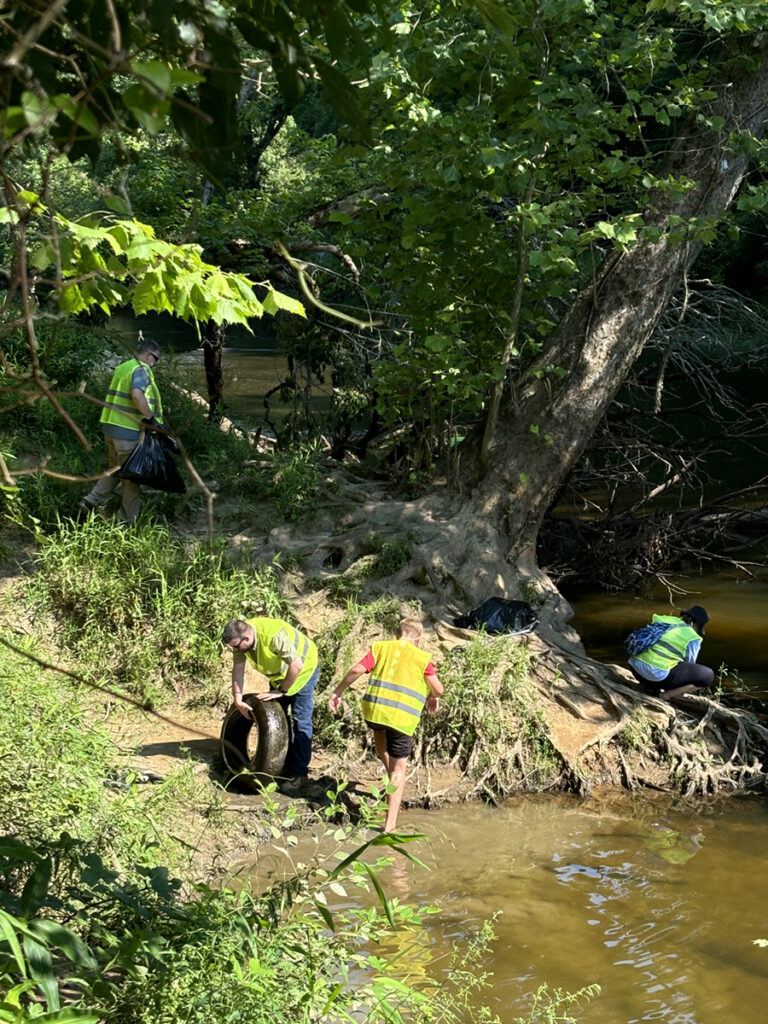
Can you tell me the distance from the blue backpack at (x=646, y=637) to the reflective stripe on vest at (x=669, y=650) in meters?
0.03

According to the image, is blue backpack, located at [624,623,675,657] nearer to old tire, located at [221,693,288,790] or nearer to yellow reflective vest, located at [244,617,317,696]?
yellow reflective vest, located at [244,617,317,696]

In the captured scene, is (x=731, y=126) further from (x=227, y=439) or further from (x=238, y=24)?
(x=238, y=24)

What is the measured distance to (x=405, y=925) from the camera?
6.80 metres

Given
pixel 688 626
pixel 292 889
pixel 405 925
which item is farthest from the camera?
pixel 688 626

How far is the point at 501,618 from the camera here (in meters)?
10.4

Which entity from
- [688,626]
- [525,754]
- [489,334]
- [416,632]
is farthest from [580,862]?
[489,334]

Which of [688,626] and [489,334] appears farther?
[489,334]

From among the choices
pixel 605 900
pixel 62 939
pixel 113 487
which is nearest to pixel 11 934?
pixel 62 939

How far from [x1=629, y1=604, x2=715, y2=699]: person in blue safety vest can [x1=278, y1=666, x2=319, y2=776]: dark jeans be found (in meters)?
3.14

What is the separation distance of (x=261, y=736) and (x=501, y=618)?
9.30 ft

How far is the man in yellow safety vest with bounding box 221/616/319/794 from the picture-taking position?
8.34 metres

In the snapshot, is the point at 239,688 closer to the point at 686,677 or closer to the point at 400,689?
the point at 400,689

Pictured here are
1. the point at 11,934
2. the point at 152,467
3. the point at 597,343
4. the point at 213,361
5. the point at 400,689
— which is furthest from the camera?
the point at 213,361

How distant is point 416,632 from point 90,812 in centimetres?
293
